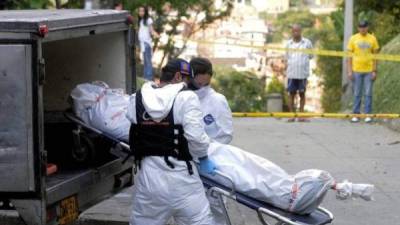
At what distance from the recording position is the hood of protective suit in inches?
227

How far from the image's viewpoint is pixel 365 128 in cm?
1389

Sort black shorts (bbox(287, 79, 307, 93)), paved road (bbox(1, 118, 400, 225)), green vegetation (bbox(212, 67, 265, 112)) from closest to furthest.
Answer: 1. paved road (bbox(1, 118, 400, 225))
2. black shorts (bbox(287, 79, 307, 93))
3. green vegetation (bbox(212, 67, 265, 112))

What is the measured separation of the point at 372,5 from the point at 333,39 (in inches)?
157

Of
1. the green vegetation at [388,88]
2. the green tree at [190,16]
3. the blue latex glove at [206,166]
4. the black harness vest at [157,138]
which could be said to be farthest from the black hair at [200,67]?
the green tree at [190,16]

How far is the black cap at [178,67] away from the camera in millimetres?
5992

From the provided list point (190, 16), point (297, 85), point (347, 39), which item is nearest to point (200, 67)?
point (297, 85)

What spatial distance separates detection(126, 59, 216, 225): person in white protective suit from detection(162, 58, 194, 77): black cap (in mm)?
98

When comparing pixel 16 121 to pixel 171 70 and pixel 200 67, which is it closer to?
pixel 171 70

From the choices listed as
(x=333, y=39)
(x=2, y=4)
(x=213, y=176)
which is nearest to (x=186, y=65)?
(x=213, y=176)

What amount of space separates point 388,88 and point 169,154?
10826mm

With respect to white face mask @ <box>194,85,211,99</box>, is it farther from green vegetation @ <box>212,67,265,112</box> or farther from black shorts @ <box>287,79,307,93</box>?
Result: green vegetation @ <box>212,67,265,112</box>

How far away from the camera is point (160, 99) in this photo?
5.80m

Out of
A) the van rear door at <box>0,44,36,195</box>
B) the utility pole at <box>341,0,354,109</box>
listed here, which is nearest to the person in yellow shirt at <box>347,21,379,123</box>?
the utility pole at <box>341,0,354,109</box>

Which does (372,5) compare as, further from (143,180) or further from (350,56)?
(143,180)
